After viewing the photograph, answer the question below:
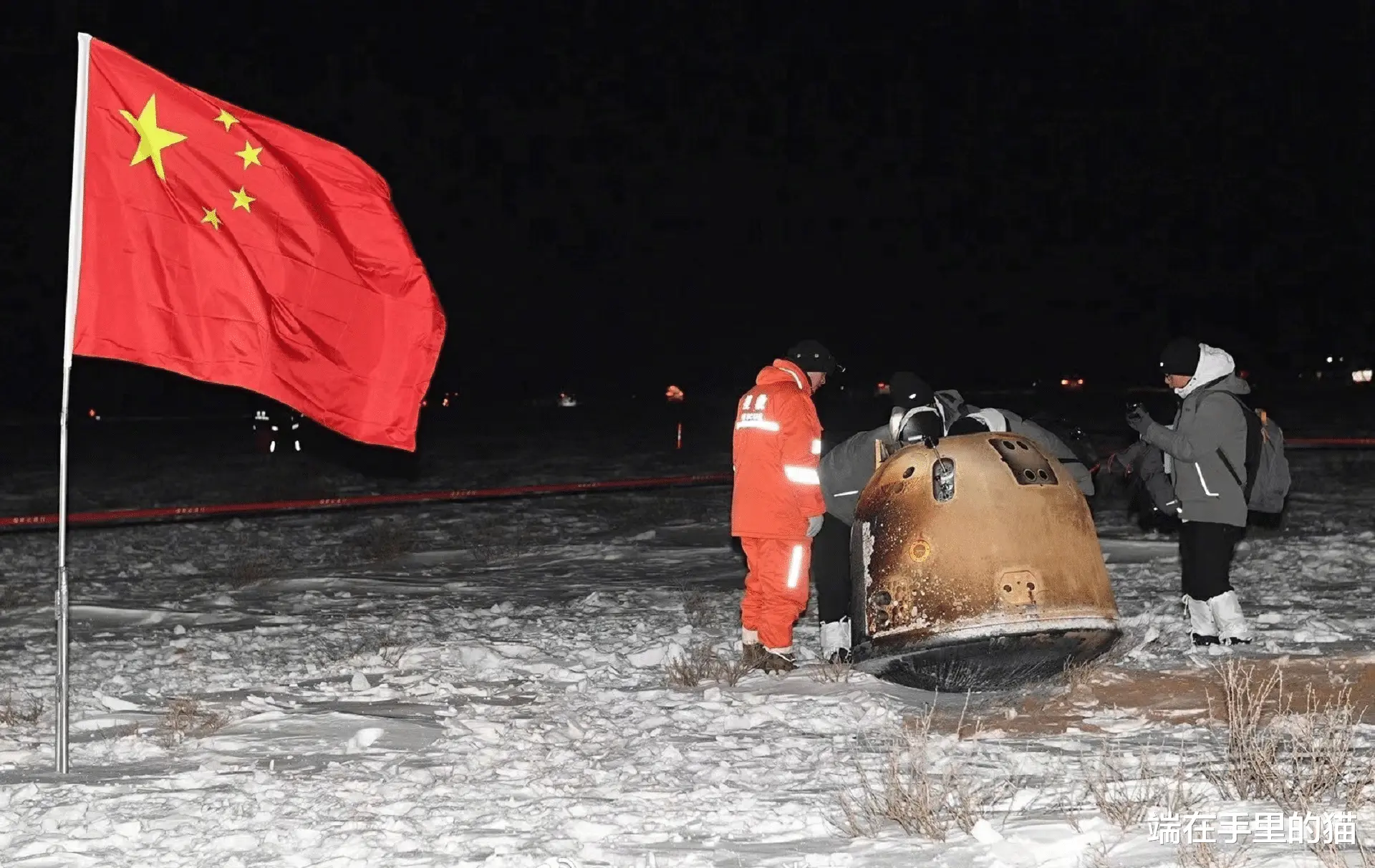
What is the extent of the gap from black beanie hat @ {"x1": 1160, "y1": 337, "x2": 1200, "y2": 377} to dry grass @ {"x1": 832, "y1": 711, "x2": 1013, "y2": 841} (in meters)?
3.39

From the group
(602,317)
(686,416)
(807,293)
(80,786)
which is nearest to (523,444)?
(686,416)

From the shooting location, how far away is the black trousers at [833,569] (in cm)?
856

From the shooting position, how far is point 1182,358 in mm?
8547

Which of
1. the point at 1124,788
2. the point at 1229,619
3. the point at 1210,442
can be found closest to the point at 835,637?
the point at 1229,619

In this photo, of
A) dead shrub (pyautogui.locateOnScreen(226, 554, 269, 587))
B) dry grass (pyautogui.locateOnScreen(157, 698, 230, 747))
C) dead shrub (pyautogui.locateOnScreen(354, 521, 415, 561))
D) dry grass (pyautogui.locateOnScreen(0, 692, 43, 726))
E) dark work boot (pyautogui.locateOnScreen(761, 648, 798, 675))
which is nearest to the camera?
dry grass (pyautogui.locateOnScreen(157, 698, 230, 747))

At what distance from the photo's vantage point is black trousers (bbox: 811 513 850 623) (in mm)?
8562

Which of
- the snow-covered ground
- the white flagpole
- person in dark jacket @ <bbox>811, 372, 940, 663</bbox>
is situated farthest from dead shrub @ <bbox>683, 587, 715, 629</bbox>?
the white flagpole

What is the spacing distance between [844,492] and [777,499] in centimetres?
37

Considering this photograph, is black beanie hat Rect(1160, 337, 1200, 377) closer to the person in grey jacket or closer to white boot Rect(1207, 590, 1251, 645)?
the person in grey jacket

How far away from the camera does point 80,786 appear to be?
6020 millimetres

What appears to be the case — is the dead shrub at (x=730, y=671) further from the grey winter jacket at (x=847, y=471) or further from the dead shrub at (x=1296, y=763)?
the dead shrub at (x=1296, y=763)

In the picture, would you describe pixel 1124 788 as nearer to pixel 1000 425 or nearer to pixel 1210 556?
pixel 1000 425

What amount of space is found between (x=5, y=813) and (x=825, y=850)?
2.86m

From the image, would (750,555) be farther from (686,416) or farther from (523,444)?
(686,416)
